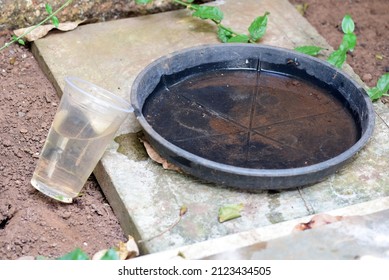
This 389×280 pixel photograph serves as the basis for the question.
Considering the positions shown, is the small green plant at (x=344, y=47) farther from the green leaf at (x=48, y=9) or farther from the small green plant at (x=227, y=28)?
the green leaf at (x=48, y=9)

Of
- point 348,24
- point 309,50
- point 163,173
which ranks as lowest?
point 163,173

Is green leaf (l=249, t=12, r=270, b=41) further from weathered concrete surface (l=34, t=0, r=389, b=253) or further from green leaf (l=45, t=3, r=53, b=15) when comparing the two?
green leaf (l=45, t=3, r=53, b=15)

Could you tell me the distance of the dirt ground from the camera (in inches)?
104

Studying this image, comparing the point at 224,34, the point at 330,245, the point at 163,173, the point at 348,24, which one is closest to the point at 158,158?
the point at 163,173

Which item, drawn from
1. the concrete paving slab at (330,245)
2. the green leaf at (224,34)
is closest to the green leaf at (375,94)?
the green leaf at (224,34)

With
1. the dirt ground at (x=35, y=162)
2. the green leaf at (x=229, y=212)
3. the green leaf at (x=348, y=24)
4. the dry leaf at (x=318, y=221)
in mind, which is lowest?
the dirt ground at (x=35, y=162)

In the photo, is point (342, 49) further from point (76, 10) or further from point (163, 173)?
point (76, 10)

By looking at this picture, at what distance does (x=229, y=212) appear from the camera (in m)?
2.60

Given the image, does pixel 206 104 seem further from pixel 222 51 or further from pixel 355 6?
pixel 355 6

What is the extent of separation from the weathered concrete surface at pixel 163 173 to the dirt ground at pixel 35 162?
0.26ft

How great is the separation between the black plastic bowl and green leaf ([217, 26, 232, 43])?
0.82 ft

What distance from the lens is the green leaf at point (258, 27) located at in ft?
11.1

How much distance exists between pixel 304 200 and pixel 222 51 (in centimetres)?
80

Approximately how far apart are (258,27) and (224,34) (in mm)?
157
